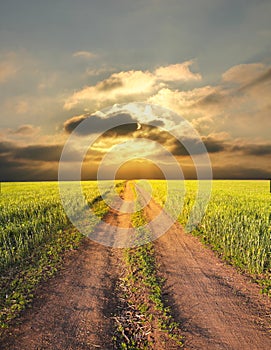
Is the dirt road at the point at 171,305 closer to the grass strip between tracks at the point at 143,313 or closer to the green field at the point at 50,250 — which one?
the grass strip between tracks at the point at 143,313

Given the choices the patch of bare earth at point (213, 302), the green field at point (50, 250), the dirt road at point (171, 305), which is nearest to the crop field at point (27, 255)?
the green field at point (50, 250)

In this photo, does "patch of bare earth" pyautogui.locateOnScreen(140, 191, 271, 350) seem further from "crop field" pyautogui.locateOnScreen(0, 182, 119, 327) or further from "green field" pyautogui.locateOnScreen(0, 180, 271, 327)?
"crop field" pyautogui.locateOnScreen(0, 182, 119, 327)

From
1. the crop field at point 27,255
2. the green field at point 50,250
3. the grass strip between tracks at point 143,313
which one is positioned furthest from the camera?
the green field at point 50,250

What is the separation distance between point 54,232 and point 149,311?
823cm

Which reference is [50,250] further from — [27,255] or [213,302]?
[213,302]

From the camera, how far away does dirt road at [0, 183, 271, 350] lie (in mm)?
5691

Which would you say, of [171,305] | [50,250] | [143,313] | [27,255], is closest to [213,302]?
[171,305]

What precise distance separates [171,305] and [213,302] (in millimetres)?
1114

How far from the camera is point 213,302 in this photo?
7152mm

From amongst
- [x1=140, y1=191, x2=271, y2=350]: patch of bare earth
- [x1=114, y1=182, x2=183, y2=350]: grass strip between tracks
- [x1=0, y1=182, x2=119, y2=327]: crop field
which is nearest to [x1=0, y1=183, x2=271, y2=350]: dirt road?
[x1=140, y1=191, x2=271, y2=350]: patch of bare earth

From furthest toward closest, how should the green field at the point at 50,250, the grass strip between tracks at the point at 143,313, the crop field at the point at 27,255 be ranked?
the green field at the point at 50,250 < the crop field at the point at 27,255 < the grass strip between tracks at the point at 143,313

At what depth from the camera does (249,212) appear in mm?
17078

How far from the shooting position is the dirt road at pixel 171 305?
569cm

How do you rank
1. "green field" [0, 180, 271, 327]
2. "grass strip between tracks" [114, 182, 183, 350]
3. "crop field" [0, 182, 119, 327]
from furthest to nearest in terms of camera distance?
"green field" [0, 180, 271, 327] < "crop field" [0, 182, 119, 327] < "grass strip between tracks" [114, 182, 183, 350]
